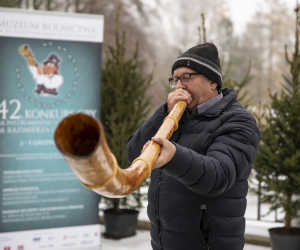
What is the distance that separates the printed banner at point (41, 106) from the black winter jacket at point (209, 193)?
2.12 m

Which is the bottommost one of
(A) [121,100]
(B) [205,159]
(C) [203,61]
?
(B) [205,159]

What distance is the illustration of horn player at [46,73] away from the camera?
3524 millimetres

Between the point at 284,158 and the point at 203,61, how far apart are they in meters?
2.46

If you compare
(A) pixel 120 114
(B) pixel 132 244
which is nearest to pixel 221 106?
(A) pixel 120 114

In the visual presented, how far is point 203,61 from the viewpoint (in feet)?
5.55

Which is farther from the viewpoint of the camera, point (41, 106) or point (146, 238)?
point (146, 238)

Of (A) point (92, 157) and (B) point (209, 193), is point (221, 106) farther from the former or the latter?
(A) point (92, 157)

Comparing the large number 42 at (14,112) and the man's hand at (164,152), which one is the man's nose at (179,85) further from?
the large number 42 at (14,112)

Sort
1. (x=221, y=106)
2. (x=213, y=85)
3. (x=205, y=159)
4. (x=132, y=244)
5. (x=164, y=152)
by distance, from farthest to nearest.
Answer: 1. (x=132, y=244)
2. (x=213, y=85)
3. (x=221, y=106)
4. (x=205, y=159)
5. (x=164, y=152)

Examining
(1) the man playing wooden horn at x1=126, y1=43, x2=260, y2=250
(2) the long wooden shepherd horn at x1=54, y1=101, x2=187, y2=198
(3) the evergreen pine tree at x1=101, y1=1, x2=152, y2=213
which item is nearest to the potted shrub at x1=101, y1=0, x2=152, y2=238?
(3) the evergreen pine tree at x1=101, y1=1, x2=152, y2=213

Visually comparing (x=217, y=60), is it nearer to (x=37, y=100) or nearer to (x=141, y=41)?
(x=37, y=100)

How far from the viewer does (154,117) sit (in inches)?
70.5

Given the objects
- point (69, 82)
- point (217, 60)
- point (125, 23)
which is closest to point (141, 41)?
point (125, 23)

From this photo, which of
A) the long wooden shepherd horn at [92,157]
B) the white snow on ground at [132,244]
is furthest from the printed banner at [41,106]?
the long wooden shepherd horn at [92,157]
